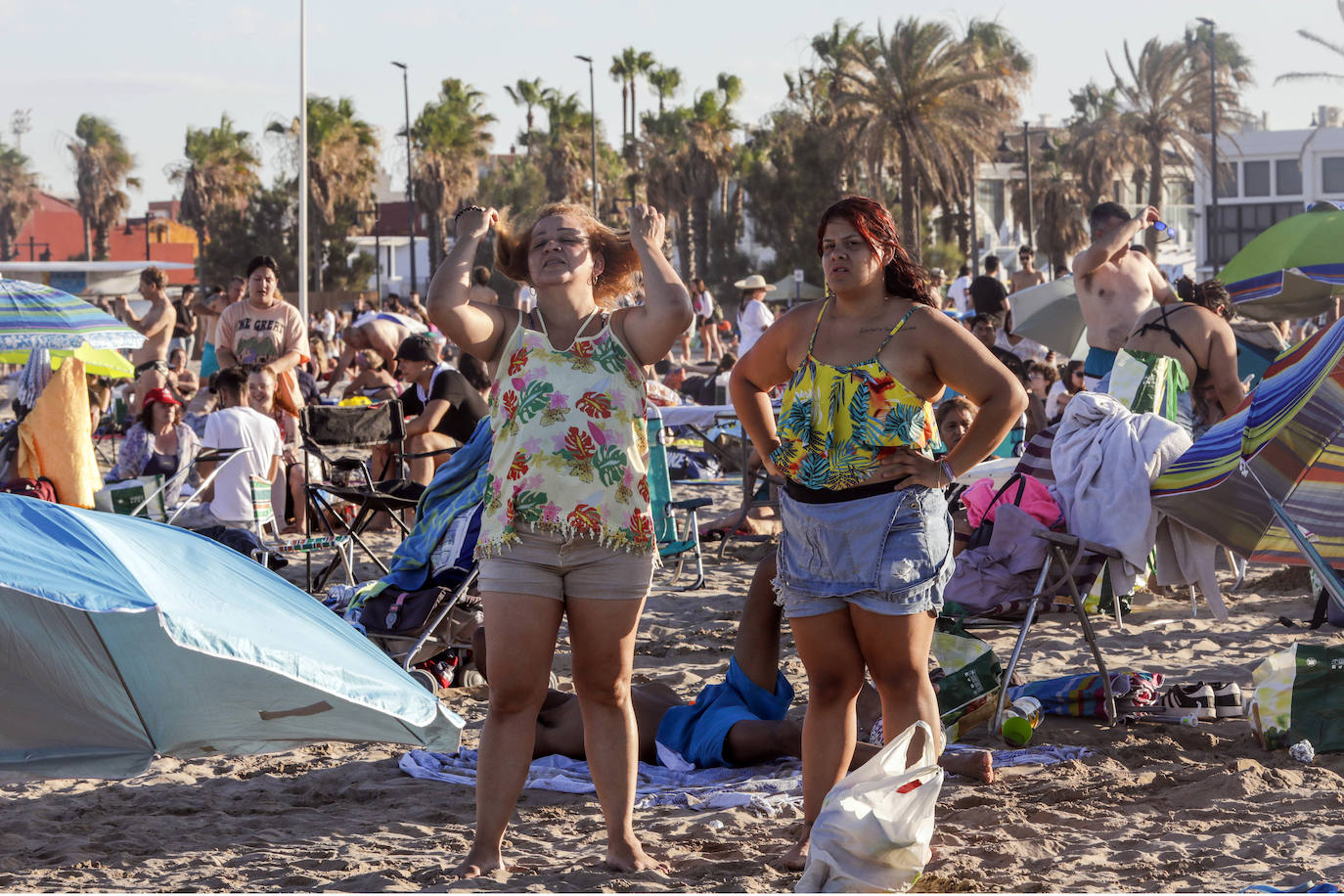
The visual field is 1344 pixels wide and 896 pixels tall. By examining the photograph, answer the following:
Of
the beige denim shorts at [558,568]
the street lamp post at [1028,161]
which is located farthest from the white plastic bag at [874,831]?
the street lamp post at [1028,161]

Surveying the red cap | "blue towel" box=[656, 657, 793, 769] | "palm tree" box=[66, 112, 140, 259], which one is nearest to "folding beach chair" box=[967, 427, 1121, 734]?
"blue towel" box=[656, 657, 793, 769]

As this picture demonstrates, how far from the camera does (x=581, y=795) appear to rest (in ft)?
14.6

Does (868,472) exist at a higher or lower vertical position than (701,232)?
lower

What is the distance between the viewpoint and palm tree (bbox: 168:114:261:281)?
177ft

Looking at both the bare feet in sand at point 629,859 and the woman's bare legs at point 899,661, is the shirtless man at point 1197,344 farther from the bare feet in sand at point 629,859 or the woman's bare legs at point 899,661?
the bare feet in sand at point 629,859

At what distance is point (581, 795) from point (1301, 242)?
6.53 m

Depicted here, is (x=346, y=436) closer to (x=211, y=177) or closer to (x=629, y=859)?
(x=629, y=859)

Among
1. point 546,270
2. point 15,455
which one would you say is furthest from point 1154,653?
point 15,455

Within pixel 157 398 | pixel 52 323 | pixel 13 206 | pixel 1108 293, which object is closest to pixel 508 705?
pixel 1108 293

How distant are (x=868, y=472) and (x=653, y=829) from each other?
1.29 m

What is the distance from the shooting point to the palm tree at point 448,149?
52219 millimetres

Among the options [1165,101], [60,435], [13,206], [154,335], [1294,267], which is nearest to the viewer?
[60,435]

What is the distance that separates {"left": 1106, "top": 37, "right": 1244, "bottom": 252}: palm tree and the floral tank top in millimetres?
44553

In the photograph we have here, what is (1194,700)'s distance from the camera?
5062 millimetres
